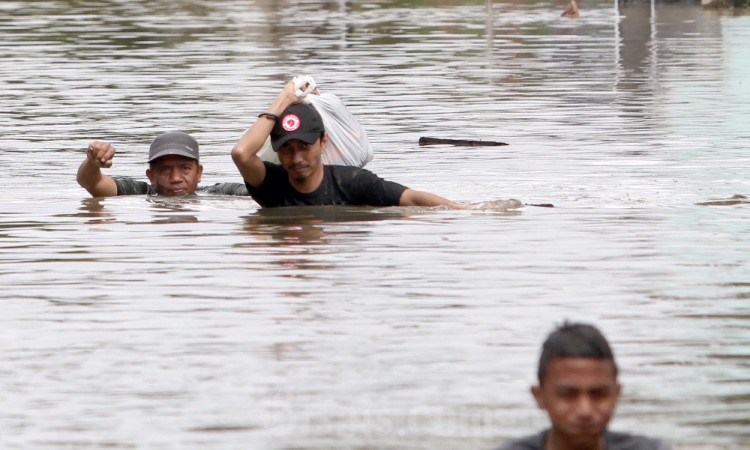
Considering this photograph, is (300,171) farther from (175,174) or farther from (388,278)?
(388,278)

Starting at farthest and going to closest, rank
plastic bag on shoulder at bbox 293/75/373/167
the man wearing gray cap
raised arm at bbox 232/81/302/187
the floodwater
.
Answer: the man wearing gray cap
plastic bag on shoulder at bbox 293/75/373/167
raised arm at bbox 232/81/302/187
the floodwater

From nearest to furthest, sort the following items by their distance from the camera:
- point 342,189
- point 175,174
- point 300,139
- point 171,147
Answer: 1. point 300,139
2. point 342,189
3. point 171,147
4. point 175,174

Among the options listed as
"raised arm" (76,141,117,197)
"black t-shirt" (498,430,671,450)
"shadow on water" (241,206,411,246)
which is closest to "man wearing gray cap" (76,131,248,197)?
"raised arm" (76,141,117,197)

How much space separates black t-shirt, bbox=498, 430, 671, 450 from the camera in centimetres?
485

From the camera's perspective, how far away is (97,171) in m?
12.6

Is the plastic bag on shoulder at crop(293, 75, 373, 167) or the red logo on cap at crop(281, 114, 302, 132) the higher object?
the red logo on cap at crop(281, 114, 302, 132)

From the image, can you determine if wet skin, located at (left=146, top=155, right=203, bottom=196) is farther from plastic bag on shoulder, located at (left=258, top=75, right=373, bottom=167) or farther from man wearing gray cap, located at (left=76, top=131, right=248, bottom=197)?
plastic bag on shoulder, located at (left=258, top=75, right=373, bottom=167)

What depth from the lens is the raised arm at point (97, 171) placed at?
1194 centimetres

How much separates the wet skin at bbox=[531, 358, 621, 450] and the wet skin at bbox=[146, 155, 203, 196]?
309 inches

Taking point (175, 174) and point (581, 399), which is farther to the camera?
point (175, 174)

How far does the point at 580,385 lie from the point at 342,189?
656cm

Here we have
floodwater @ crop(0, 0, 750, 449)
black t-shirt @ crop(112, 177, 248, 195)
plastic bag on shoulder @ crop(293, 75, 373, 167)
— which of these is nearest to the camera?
floodwater @ crop(0, 0, 750, 449)

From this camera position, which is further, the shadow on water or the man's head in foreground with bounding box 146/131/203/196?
the man's head in foreground with bounding box 146/131/203/196

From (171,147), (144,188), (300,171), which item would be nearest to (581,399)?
(300,171)
